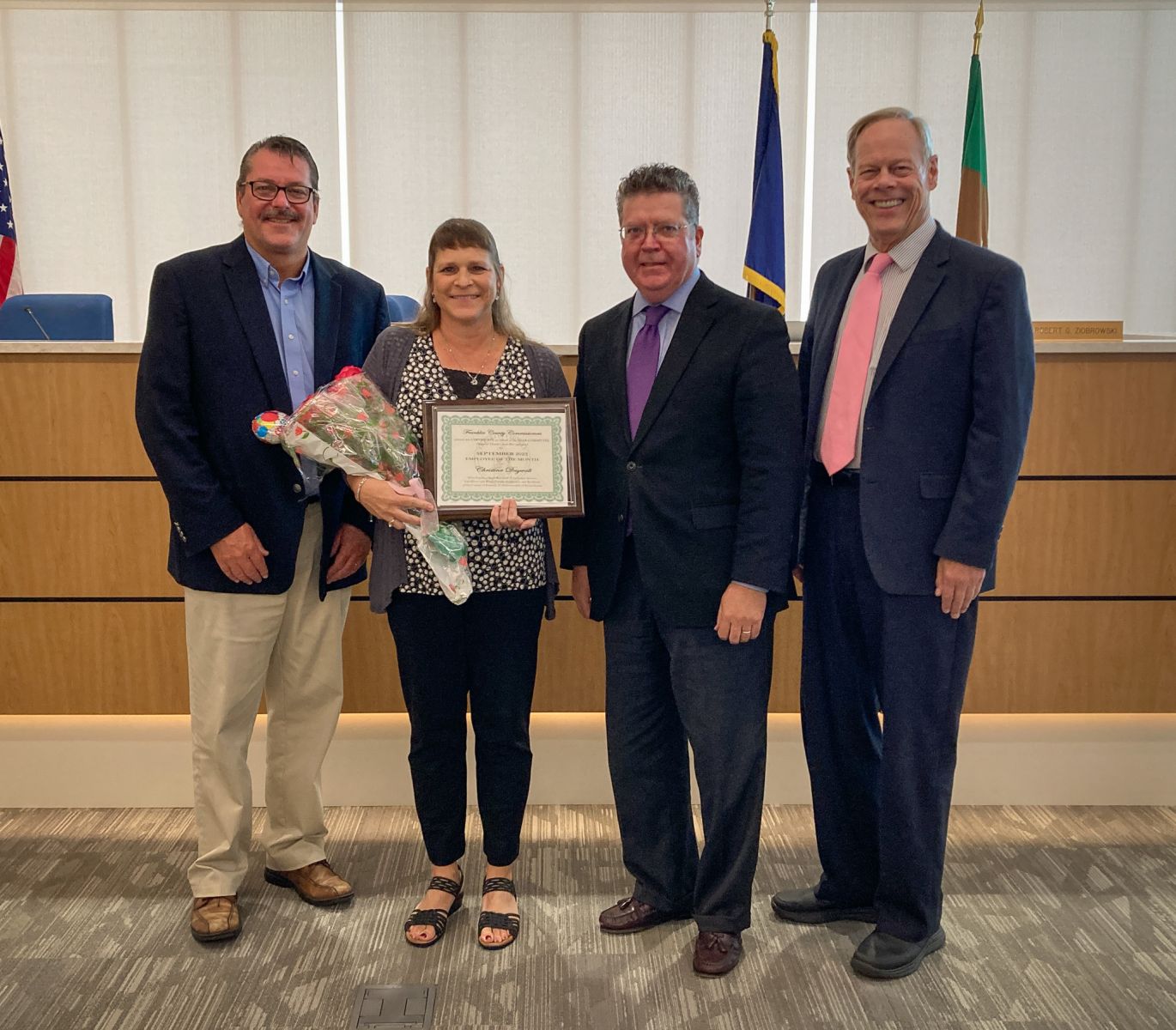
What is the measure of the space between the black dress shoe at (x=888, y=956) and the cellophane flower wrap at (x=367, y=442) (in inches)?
46.5

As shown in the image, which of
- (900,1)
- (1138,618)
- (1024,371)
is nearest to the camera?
(1024,371)

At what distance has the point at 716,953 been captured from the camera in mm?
2057

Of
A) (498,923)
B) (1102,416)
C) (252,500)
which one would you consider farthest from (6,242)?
(1102,416)

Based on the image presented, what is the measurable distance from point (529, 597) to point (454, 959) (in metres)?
0.83

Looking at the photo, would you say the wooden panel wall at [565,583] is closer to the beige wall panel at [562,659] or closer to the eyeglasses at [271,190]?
the beige wall panel at [562,659]

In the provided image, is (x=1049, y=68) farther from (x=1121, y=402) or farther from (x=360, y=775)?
(x=360, y=775)

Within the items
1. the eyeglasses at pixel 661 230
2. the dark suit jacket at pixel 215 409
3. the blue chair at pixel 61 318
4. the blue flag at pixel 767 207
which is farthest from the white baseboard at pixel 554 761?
the blue flag at pixel 767 207

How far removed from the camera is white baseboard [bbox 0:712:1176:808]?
296cm

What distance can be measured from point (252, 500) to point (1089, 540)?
2.45m

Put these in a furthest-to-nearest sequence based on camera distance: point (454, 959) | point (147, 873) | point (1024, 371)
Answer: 1. point (147, 873)
2. point (454, 959)
3. point (1024, 371)

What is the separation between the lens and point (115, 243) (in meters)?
6.12

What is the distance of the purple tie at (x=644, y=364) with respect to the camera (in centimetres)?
204

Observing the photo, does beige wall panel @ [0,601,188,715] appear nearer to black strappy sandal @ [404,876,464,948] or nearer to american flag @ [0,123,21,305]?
black strappy sandal @ [404,876,464,948]

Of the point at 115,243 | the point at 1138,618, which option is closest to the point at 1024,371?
the point at 1138,618
